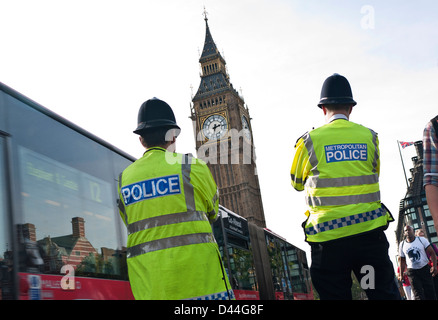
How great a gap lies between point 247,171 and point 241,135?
602cm

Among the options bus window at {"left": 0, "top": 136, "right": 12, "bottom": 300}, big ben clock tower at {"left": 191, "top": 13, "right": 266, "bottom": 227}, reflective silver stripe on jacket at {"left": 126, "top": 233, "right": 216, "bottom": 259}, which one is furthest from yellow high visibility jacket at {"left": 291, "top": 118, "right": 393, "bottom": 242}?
big ben clock tower at {"left": 191, "top": 13, "right": 266, "bottom": 227}

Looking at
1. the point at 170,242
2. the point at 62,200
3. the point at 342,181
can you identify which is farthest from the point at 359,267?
the point at 62,200

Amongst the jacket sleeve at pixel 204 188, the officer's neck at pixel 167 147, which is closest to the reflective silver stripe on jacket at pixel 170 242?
the jacket sleeve at pixel 204 188

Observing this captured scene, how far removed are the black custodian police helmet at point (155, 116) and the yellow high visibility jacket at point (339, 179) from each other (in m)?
0.84

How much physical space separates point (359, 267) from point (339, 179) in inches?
20.9

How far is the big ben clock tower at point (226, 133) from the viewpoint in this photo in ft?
244

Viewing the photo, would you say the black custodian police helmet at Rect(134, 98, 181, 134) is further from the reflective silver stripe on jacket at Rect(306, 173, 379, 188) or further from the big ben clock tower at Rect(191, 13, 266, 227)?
the big ben clock tower at Rect(191, 13, 266, 227)

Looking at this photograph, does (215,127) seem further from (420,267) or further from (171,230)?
(171,230)

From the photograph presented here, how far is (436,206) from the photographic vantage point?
9.17ft

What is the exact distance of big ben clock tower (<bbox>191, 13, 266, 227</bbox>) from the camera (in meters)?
74.2

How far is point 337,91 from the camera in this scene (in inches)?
151

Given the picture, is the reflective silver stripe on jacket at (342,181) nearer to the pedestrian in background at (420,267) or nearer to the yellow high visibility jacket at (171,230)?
the yellow high visibility jacket at (171,230)
